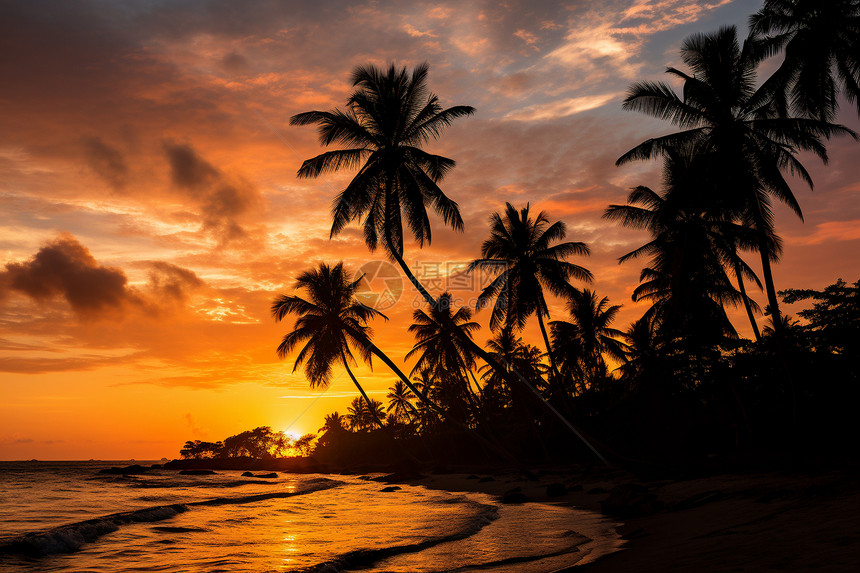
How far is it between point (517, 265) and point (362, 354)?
11.2 metres

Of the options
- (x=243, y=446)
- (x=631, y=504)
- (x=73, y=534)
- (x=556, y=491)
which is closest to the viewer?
(x=73, y=534)

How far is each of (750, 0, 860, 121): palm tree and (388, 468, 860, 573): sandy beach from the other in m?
10.4

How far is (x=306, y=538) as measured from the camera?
1062 centimetres

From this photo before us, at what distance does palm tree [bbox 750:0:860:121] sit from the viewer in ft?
51.4

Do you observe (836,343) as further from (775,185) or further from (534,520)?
(534,520)

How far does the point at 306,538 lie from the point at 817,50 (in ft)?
59.5

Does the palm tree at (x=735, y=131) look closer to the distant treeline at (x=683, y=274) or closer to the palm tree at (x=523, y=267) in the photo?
the distant treeline at (x=683, y=274)

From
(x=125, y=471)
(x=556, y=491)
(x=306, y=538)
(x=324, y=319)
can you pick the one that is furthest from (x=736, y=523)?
(x=125, y=471)

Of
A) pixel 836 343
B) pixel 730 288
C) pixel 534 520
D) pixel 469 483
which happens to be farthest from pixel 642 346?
pixel 534 520

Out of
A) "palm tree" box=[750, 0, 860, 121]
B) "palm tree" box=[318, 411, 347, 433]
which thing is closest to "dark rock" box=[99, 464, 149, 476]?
"palm tree" box=[318, 411, 347, 433]

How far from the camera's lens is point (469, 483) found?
25422mm

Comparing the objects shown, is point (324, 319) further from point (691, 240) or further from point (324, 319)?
point (691, 240)

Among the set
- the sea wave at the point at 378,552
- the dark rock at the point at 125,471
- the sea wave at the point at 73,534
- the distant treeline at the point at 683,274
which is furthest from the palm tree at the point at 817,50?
the dark rock at the point at 125,471

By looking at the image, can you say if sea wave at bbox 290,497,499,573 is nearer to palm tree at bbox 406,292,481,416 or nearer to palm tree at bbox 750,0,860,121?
palm tree at bbox 750,0,860,121
